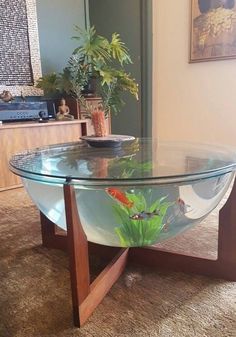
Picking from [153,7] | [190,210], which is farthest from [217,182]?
[153,7]

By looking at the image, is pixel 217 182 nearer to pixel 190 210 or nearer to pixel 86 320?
pixel 190 210

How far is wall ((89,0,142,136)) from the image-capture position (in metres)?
3.38

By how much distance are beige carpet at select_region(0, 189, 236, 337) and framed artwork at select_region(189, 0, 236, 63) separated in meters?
2.11

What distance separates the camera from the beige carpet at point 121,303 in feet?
2.85

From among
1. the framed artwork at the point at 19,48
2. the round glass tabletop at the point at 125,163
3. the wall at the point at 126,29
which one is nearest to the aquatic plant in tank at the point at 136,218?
the round glass tabletop at the point at 125,163

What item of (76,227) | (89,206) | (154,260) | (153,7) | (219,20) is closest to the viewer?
(76,227)

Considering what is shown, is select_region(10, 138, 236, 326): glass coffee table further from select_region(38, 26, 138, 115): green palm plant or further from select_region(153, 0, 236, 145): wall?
select_region(153, 0, 236, 145): wall

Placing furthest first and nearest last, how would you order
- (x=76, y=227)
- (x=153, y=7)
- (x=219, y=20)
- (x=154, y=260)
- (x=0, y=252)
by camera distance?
(x=153, y=7)
(x=219, y=20)
(x=0, y=252)
(x=154, y=260)
(x=76, y=227)

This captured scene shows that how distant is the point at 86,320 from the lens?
2.97ft

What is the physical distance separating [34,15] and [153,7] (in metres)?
1.28

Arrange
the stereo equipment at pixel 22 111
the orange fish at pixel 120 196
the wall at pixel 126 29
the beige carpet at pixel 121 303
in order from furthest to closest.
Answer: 1. the wall at pixel 126 29
2. the stereo equipment at pixel 22 111
3. the orange fish at pixel 120 196
4. the beige carpet at pixel 121 303

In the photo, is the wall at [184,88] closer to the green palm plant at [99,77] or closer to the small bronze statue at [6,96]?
the green palm plant at [99,77]

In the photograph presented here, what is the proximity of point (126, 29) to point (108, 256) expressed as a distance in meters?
2.94

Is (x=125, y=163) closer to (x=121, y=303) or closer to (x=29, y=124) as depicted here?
(x=121, y=303)
